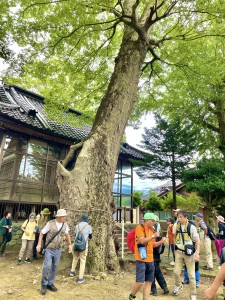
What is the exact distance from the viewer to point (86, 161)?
581 cm

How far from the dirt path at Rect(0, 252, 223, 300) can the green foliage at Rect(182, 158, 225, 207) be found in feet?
15.6

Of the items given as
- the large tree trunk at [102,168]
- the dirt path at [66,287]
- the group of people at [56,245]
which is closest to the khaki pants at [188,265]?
the dirt path at [66,287]

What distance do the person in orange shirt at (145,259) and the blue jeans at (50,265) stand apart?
5.29 feet

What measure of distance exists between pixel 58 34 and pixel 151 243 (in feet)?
25.6

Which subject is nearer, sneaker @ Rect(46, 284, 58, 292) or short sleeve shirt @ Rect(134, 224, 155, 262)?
short sleeve shirt @ Rect(134, 224, 155, 262)

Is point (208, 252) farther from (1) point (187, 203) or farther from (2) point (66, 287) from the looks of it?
(1) point (187, 203)

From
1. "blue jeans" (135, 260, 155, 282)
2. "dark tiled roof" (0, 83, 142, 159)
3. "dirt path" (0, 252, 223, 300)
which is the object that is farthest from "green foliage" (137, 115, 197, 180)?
"blue jeans" (135, 260, 155, 282)

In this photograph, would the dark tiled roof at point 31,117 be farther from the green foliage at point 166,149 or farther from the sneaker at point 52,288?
the sneaker at point 52,288

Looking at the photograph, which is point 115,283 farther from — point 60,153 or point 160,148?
point 160,148

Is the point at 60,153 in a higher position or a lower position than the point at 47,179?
higher

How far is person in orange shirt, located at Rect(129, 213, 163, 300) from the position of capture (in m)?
3.73

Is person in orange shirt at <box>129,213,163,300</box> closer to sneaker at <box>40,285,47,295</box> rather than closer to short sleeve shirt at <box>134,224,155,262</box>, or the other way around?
short sleeve shirt at <box>134,224,155,262</box>

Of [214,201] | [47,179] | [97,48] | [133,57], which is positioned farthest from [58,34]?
[214,201]

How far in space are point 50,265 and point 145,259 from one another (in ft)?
6.29
